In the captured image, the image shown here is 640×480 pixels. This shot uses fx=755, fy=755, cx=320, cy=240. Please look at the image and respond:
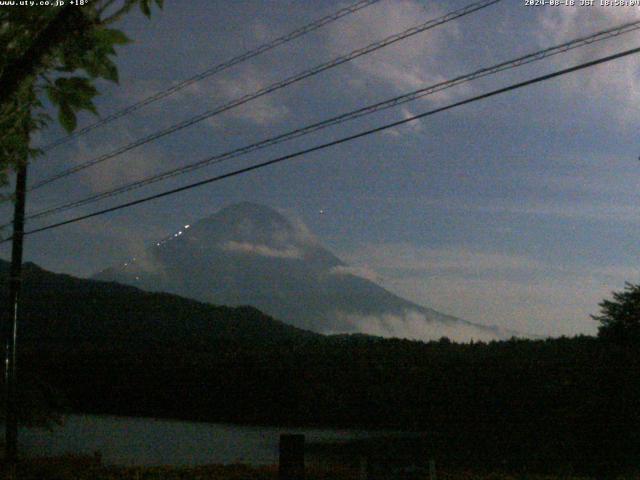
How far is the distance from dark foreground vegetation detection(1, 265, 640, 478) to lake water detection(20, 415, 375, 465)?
5.16ft

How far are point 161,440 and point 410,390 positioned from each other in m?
8.66

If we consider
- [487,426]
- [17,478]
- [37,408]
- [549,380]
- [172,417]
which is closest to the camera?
[17,478]

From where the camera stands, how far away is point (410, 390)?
86.3ft

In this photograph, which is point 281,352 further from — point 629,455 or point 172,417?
point 629,455

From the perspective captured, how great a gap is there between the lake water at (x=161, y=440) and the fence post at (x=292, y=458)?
10.7 metres

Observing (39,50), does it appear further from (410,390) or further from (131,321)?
(131,321)

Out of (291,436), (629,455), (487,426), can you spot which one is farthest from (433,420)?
(291,436)

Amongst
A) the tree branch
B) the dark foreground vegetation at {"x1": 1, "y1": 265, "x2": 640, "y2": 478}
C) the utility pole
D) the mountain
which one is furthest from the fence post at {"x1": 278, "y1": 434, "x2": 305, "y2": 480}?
the mountain

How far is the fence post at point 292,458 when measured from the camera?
7578 mm

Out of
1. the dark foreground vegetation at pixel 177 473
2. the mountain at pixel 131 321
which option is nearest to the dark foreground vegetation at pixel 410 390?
the dark foreground vegetation at pixel 177 473

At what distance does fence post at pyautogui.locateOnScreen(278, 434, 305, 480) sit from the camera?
7578 millimetres

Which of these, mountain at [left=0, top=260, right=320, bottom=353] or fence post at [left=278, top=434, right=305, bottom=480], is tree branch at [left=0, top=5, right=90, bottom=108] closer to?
fence post at [left=278, top=434, right=305, bottom=480]

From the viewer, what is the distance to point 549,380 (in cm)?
2138

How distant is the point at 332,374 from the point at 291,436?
20339mm
